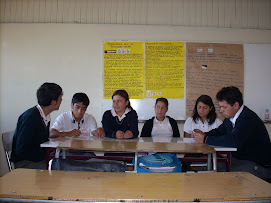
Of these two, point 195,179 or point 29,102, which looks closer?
point 195,179

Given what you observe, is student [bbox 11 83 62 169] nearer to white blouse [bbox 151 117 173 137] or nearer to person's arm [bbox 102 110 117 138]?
person's arm [bbox 102 110 117 138]

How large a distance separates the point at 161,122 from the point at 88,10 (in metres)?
2.17

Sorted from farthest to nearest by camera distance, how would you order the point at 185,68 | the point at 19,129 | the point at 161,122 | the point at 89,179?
the point at 185,68 < the point at 161,122 < the point at 19,129 < the point at 89,179

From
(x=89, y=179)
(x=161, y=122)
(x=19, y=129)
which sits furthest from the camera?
(x=161, y=122)

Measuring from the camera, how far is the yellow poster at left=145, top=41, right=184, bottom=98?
3.76m

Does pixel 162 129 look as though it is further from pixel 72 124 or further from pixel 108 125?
pixel 72 124

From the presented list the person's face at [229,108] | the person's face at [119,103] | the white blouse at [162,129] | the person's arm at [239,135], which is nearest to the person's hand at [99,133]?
the person's face at [119,103]

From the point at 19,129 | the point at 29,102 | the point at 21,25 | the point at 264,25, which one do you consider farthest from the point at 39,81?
the point at 264,25

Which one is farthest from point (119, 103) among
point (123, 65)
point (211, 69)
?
point (211, 69)

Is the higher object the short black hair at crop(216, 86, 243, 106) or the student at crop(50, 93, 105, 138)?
the short black hair at crop(216, 86, 243, 106)

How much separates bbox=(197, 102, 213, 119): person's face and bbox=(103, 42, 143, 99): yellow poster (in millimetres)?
1101

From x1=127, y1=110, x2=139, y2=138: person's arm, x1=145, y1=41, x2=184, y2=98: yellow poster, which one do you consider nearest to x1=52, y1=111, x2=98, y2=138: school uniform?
x1=127, y1=110, x2=139, y2=138: person's arm

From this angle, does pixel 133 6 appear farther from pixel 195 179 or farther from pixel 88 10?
pixel 195 179

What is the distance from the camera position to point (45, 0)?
3.83 metres
